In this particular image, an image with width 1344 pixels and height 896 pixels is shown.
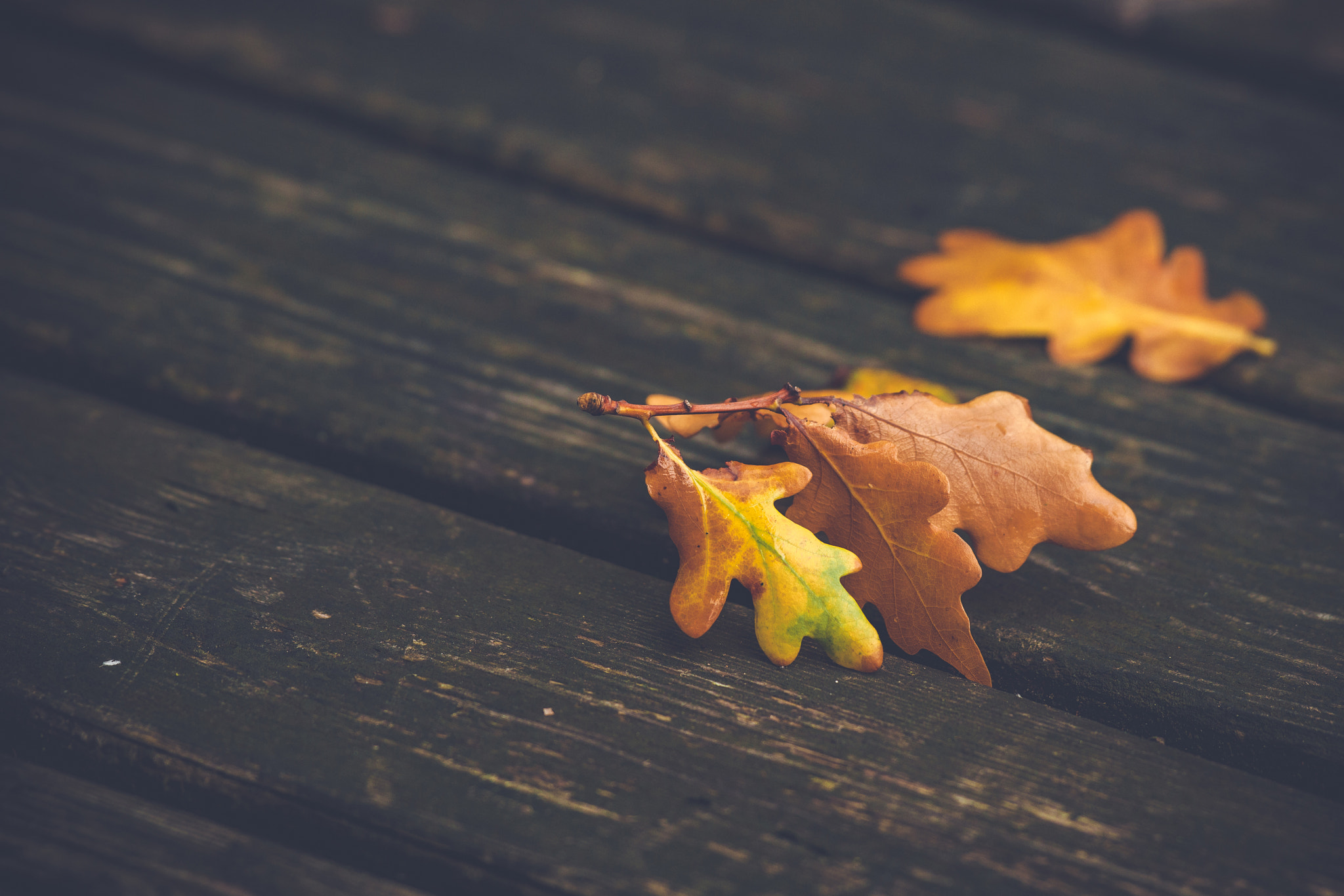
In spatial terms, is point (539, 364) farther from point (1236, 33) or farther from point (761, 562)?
point (1236, 33)

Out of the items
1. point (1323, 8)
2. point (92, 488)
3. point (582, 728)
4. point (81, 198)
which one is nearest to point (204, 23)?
point (81, 198)

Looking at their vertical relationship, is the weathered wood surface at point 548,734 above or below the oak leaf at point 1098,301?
below

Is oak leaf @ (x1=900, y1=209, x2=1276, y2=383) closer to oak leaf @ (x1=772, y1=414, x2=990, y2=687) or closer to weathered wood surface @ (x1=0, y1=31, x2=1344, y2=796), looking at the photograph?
weathered wood surface @ (x1=0, y1=31, x2=1344, y2=796)

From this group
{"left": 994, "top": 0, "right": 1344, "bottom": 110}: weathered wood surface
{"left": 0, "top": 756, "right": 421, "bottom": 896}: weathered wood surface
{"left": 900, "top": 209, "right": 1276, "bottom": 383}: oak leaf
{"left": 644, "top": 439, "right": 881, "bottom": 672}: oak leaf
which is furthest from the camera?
{"left": 994, "top": 0, "right": 1344, "bottom": 110}: weathered wood surface

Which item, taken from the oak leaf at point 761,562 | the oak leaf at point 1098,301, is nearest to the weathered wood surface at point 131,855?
the oak leaf at point 761,562

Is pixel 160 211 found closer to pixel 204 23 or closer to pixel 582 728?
pixel 204 23

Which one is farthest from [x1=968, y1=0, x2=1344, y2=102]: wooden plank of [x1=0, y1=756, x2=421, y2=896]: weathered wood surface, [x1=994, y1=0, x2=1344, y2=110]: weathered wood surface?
[x1=0, y1=756, x2=421, y2=896]: weathered wood surface

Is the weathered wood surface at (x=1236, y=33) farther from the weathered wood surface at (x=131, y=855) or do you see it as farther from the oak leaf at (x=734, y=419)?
the weathered wood surface at (x=131, y=855)
